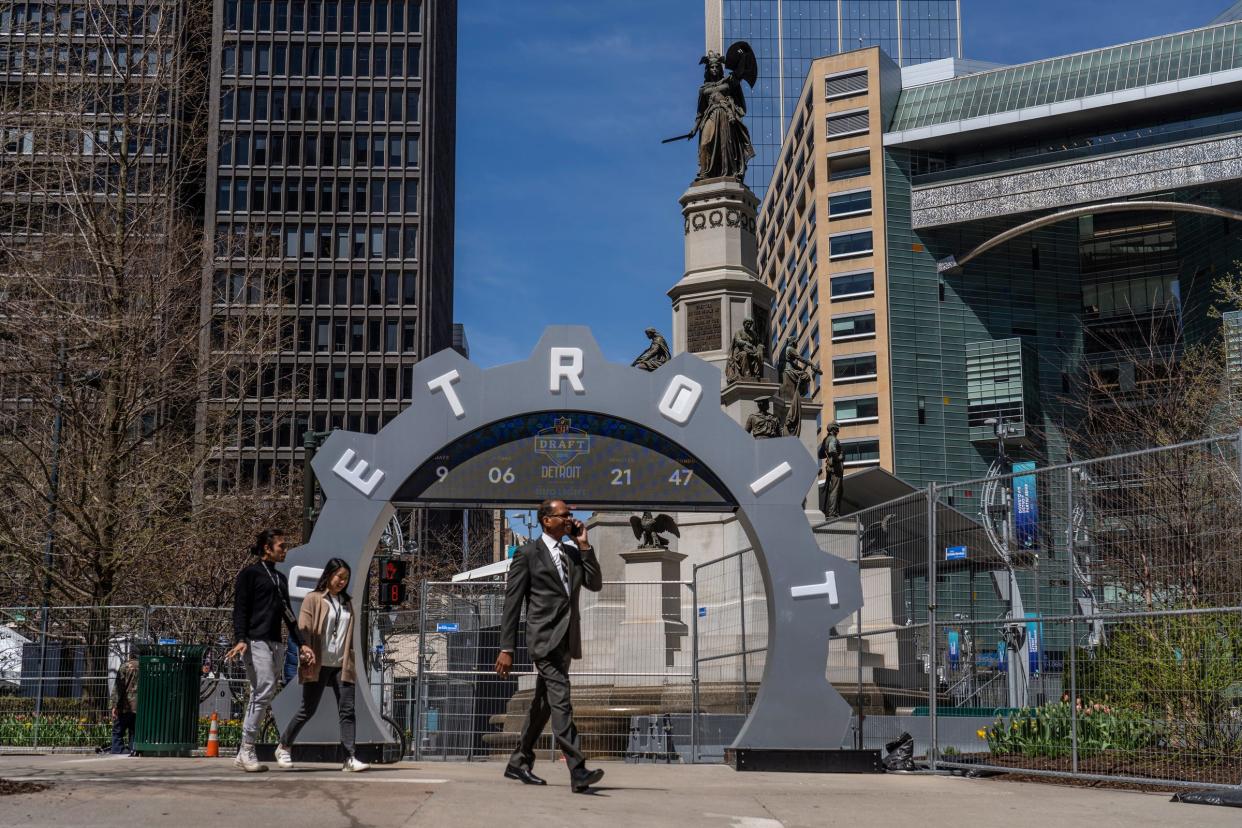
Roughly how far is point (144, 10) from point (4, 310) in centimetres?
892

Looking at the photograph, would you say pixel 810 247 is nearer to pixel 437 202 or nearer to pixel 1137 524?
pixel 437 202

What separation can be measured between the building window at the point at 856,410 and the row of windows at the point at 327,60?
3796 cm

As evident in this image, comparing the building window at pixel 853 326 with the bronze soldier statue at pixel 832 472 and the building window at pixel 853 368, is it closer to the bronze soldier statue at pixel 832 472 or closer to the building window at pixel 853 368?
the building window at pixel 853 368

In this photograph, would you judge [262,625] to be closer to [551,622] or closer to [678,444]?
[551,622]

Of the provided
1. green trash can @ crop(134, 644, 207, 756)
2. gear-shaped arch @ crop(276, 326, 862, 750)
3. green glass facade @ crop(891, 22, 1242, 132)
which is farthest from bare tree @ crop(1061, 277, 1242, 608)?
green glass facade @ crop(891, 22, 1242, 132)

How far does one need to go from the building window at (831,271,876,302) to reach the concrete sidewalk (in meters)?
74.2

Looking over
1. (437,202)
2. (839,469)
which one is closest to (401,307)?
(437,202)

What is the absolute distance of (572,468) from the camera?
44.4 ft

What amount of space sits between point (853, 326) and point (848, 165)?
10.7m

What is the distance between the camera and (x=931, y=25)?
121m

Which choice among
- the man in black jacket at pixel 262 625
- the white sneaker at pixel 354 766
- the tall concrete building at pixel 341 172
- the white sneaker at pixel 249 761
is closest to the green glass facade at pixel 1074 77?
the tall concrete building at pixel 341 172

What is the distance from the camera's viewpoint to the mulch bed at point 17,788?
29.6 feet

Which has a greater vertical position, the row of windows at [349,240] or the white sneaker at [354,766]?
the row of windows at [349,240]

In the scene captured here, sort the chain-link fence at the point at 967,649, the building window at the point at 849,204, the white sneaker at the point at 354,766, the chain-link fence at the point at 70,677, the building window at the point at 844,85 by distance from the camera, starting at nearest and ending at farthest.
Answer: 1. the chain-link fence at the point at 967,649
2. the white sneaker at the point at 354,766
3. the chain-link fence at the point at 70,677
4. the building window at the point at 849,204
5. the building window at the point at 844,85
